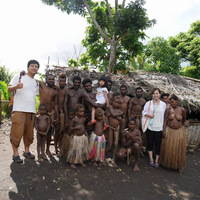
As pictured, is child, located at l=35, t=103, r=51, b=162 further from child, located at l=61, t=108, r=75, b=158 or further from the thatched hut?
the thatched hut

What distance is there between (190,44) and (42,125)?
1725 cm

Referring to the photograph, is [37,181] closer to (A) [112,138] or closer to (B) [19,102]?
(B) [19,102]

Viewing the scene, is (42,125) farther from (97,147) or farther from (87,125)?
(97,147)

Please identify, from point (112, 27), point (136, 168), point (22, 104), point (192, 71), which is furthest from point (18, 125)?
point (192, 71)

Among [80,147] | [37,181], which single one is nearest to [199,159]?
[80,147]

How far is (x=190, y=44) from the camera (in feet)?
55.5

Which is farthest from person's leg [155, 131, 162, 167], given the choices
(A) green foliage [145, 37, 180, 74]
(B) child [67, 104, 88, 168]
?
(A) green foliage [145, 37, 180, 74]

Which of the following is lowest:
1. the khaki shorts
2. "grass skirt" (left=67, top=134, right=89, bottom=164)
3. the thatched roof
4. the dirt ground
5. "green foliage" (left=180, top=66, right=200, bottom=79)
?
the dirt ground

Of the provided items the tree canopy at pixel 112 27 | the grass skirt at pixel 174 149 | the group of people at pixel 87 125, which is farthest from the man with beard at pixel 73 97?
the tree canopy at pixel 112 27

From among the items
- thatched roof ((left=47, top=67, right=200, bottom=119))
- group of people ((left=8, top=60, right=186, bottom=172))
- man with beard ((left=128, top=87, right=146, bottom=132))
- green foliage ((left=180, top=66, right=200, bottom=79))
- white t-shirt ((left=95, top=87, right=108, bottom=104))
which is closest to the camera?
group of people ((left=8, top=60, right=186, bottom=172))

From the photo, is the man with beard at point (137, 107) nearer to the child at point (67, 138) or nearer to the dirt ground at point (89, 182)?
the dirt ground at point (89, 182)

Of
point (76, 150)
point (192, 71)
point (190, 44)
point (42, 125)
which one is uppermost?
point (190, 44)

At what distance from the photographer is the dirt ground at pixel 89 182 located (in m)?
2.70

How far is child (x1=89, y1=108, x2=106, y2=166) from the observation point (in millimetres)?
3777
